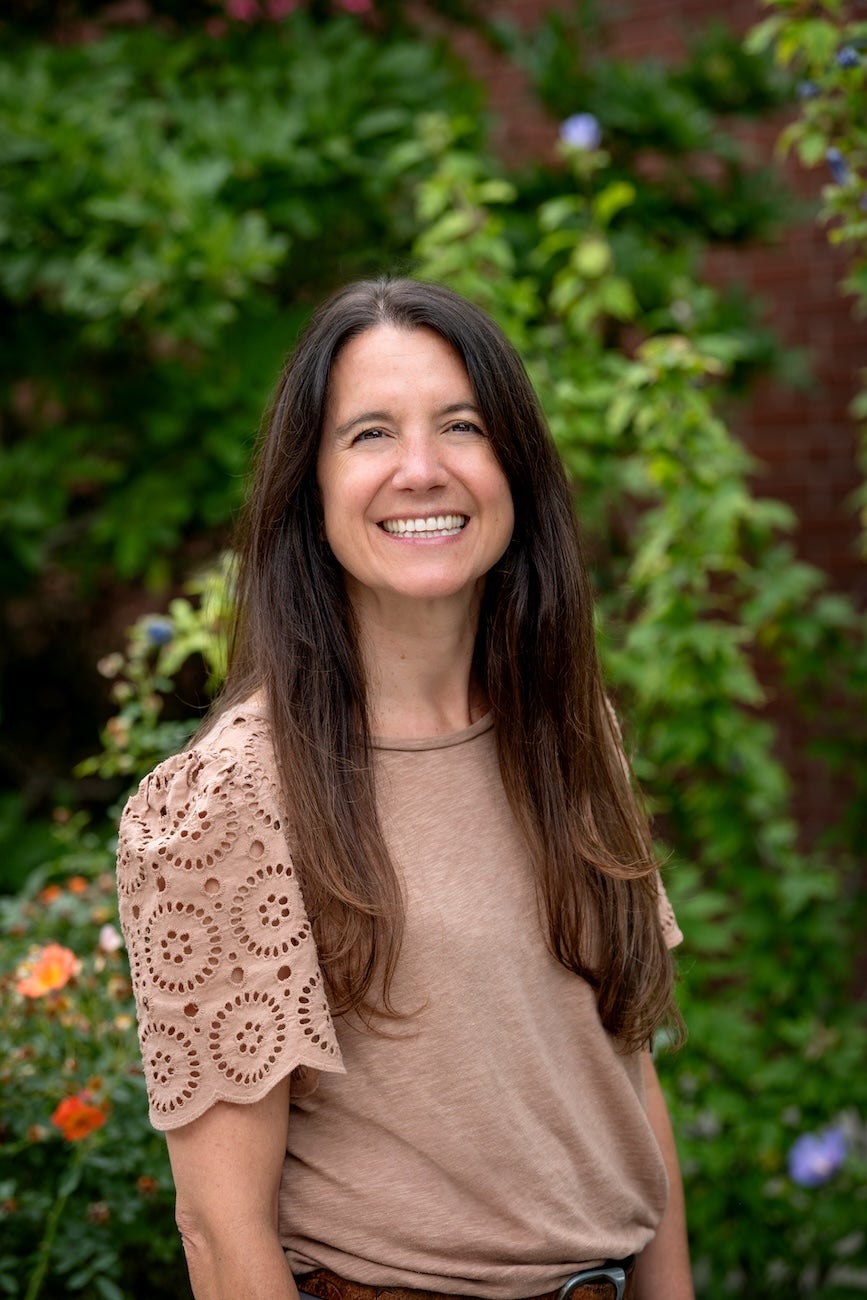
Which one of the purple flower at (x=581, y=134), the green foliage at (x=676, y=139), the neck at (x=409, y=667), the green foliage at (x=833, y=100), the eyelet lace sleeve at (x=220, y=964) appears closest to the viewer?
A: the eyelet lace sleeve at (x=220, y=964)

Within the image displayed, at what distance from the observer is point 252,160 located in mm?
3279

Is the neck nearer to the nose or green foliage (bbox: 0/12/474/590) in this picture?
the nose

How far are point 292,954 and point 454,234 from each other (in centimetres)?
193

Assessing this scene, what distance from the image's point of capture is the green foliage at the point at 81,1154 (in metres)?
2.08

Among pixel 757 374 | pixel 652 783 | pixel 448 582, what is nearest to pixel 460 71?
pixel 757 374

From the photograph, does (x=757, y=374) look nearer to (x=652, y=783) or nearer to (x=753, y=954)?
(x=652, y=783)

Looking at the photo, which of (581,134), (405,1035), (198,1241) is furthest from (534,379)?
(198,1241)

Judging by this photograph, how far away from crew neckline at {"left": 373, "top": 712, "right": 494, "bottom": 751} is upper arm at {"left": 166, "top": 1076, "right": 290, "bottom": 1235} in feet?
1.36

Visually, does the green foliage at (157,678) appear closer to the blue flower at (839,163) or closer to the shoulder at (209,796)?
the shoulder at (209,796)

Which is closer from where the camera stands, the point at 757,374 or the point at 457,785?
the point at 457,785

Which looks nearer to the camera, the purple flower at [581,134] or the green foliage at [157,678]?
the green foliage at [157,678]

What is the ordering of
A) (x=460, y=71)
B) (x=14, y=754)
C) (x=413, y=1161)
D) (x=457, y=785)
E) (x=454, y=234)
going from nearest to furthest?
1. (x=413, y=1161)
2. (x=457, y=785)
3. (x=454, y=234)
4. (x=460, y=71)
5. (x=14, y=754)

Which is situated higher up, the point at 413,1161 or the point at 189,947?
the point at 189,947

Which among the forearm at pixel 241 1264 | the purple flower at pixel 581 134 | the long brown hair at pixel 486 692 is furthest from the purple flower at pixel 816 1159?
the purple flower at pixel 581 134
